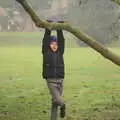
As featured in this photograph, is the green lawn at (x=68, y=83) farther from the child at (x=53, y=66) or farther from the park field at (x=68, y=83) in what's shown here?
the child at (x=53, y=66)

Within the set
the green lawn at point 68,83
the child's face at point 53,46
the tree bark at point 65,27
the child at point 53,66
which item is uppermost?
the tree bark at point 65,27

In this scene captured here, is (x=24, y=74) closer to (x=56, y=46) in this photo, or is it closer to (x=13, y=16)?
(x=13, y=16)

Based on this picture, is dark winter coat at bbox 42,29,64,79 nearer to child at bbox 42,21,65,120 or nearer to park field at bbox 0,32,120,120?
child at bbox 42,21,65,120

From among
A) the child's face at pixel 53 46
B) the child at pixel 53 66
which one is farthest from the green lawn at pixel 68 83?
the child's face at pixel 53 46

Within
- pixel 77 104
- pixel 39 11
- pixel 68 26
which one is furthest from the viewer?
pixel 39 11

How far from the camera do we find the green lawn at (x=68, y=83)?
714 centimetres

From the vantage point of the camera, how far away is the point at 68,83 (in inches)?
308

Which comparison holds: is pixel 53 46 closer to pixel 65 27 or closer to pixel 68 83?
pixel 65 27

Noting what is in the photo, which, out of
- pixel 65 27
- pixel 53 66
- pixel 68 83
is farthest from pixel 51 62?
pixel 68 83

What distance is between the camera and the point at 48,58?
16.0 ft

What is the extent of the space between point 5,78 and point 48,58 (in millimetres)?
3129

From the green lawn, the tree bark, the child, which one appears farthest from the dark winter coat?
the green lawn

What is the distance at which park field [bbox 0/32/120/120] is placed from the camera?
281 inches

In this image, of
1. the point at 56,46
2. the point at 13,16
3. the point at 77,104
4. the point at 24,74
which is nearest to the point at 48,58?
the point at 56,46
